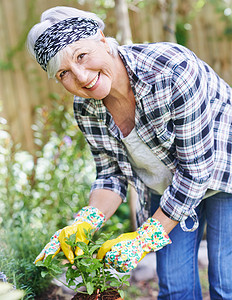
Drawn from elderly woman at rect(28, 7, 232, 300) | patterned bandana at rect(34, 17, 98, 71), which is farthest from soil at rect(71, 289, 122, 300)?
patterned bandana at rect(34, 17, 98, 71)

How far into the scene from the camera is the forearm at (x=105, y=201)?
68.7 inches

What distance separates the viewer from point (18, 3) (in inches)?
137

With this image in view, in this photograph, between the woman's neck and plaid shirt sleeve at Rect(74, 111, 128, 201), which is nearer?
the woman's neck

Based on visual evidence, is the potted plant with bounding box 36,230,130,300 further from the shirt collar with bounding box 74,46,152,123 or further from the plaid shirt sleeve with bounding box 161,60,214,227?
the shirt collar with bounding box 74,46,152,123

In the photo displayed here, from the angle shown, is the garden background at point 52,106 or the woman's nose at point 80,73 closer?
the woman's nose at point 80,73

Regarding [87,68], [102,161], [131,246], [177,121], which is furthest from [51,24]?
[131,246]

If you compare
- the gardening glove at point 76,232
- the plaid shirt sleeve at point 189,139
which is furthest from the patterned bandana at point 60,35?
the gardening glove at point 76,232

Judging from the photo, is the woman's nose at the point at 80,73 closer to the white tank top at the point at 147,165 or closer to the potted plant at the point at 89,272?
the white tank top at the point at 147,165

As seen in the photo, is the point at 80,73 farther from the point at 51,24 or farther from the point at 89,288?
the point at 89,288

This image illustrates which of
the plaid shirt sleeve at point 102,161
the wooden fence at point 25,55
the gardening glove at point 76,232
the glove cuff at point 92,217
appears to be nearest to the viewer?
the gardening glove at point 76,232

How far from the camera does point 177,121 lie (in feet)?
4.90

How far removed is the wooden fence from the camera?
11.3ft

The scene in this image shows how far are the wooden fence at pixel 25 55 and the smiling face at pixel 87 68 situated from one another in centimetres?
201

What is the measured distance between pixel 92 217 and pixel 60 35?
2.45 ft
